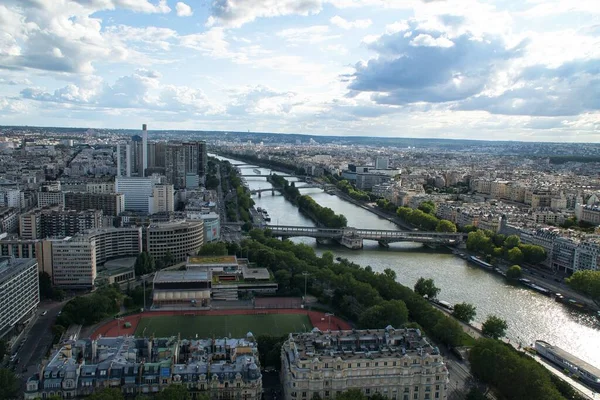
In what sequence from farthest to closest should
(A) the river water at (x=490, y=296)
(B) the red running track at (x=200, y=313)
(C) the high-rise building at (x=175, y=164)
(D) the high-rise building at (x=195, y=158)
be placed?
(D) the high-rise building at (x=195, y=158) → (C) the high-rise building at (x=175, y=164) → (A) the river water at (x=490, y=296) → (B) the red running track at (x=200, y=313)

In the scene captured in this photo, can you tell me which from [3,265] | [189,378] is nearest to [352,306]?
[189,378]

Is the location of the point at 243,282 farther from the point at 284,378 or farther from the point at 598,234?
the point at 598,234

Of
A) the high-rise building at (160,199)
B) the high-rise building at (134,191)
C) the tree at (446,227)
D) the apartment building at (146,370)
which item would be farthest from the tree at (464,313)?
the high-rise building at (134,191)

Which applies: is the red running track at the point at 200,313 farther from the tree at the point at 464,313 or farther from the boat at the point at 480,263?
the boat at the point at 480,263

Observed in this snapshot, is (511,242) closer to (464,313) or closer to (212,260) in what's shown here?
(464,313)

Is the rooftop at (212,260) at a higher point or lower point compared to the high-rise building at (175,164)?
lower

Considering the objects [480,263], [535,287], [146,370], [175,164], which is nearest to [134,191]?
[175,164]
